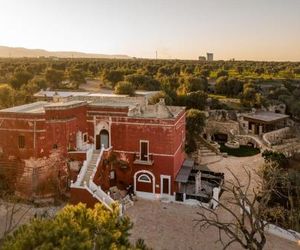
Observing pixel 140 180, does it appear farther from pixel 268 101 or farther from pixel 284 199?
pixel 268 101

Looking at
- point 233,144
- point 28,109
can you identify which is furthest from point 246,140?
point 28,109

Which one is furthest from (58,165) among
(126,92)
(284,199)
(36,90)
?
(36,90)

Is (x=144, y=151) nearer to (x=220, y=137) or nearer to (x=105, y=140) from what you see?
(x=105, y=140)

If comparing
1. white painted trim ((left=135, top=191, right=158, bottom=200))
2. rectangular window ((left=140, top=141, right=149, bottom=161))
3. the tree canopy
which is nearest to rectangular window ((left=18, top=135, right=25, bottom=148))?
rectangular window ((left=140, top=141, right=149, bottom=161))

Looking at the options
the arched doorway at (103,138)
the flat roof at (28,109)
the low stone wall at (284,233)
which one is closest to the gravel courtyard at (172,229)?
the low stone wall at (284,233)

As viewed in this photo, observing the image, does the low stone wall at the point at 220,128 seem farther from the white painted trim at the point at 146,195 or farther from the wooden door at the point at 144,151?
the white painted trim at the point at 146,195

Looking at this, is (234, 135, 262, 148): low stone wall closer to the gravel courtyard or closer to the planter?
the planter
